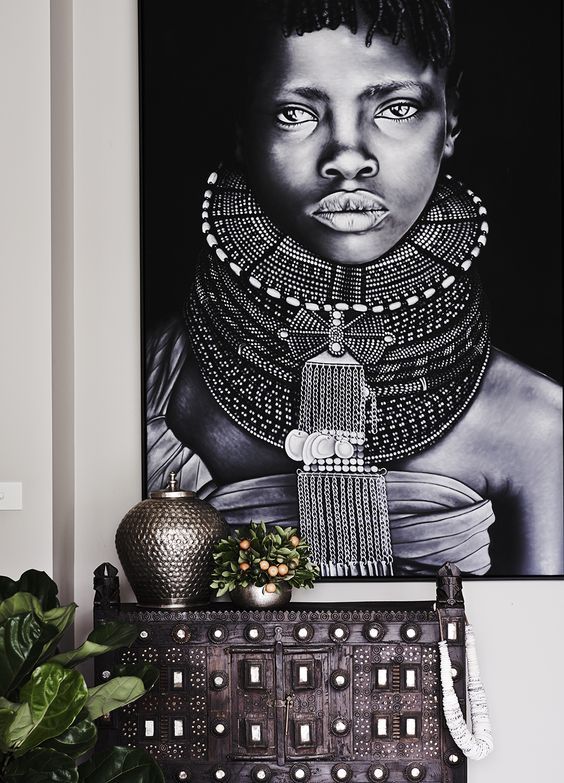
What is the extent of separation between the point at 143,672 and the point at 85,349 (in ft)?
3.32

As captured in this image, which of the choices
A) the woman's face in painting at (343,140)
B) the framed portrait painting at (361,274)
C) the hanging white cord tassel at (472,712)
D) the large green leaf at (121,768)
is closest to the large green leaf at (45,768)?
the large green leaf at (121,768)

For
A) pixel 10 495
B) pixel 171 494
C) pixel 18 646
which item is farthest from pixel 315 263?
pixel 18 646

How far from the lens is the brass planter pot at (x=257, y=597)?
2.33 metres

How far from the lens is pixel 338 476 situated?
8.94ft

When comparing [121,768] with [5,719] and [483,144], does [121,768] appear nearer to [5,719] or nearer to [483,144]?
[5,719]

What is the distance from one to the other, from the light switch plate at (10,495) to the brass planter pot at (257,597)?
22.5 inches

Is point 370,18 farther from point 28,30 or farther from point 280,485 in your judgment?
point 280,485

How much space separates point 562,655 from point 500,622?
0.63 ft

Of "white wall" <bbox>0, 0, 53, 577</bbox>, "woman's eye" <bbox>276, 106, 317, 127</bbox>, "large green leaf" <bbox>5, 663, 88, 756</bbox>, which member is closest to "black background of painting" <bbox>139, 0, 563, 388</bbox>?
"woman's eye" <bbox>276, 106, 317, 127</bbox>

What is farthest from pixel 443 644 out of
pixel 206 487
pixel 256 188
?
pixel 256 188

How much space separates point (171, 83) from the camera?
2.79 m

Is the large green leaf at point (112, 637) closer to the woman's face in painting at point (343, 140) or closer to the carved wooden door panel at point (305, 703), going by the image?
the carved wooden door panel at point (305, 703)

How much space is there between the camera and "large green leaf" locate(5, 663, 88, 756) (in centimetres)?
→ 171

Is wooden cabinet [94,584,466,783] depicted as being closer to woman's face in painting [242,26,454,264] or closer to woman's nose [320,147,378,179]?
woman's face in painting [242,26,454,264]
